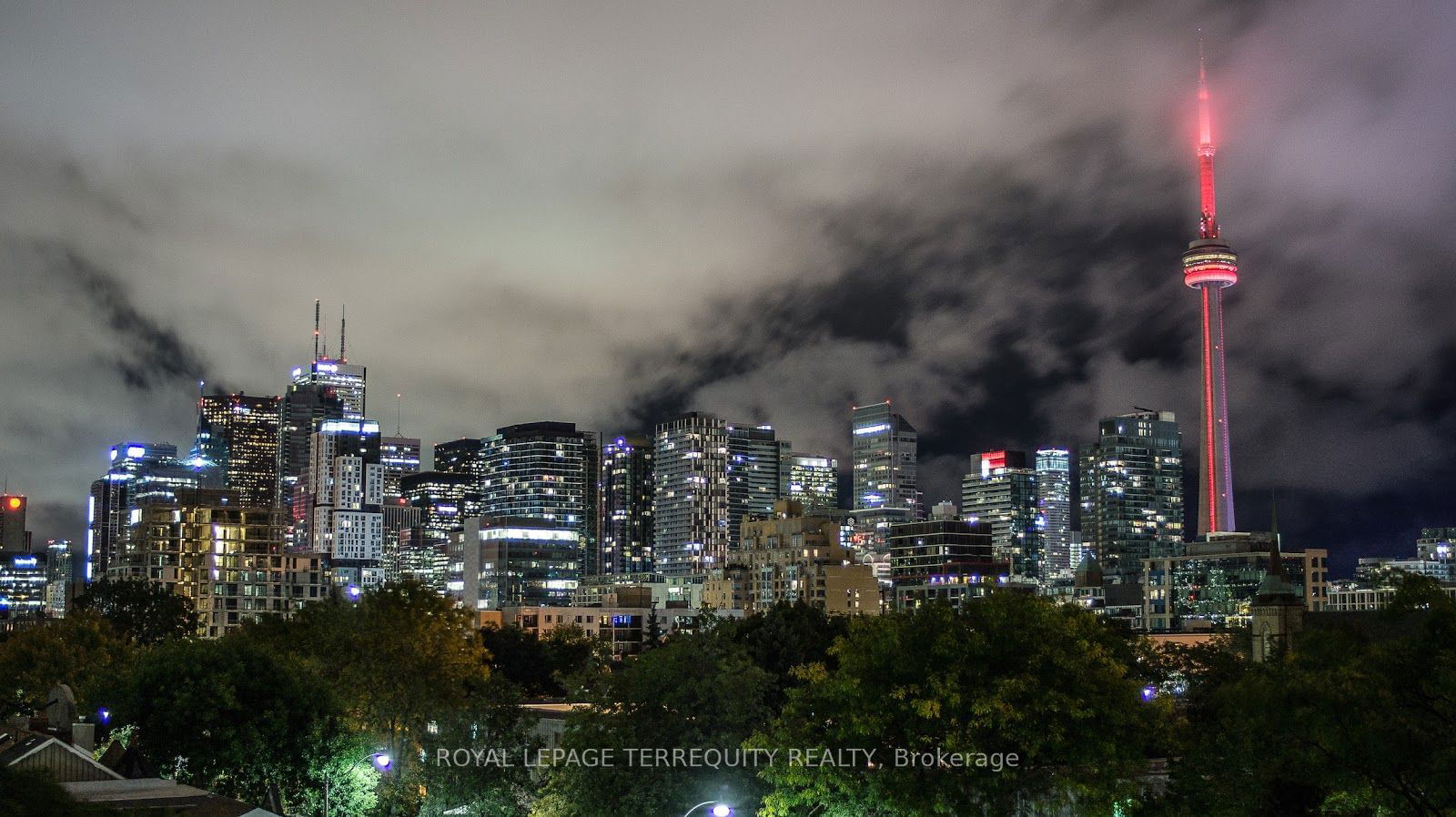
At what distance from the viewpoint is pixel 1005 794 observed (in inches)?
1770

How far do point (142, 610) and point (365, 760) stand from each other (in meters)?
92.9

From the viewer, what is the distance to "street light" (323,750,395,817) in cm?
6084

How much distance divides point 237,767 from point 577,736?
17.4 m

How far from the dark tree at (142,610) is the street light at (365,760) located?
83.5 metres

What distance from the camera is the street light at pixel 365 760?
60.8 meters

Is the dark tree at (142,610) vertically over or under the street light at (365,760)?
over

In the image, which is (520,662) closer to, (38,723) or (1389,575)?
(38,723)

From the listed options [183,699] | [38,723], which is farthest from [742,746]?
[38,723]

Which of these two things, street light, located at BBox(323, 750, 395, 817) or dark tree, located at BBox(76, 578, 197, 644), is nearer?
street light, located at BBox(323, 750, 395, 817)

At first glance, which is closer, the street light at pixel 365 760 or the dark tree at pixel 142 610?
the street light at pixel 365 760

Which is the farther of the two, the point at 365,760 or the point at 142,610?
the point at 142,610

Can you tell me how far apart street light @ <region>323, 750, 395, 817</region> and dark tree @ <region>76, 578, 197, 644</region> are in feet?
274

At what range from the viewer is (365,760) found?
63062 mm

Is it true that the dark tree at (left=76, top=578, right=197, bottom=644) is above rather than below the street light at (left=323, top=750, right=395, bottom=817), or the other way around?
above
